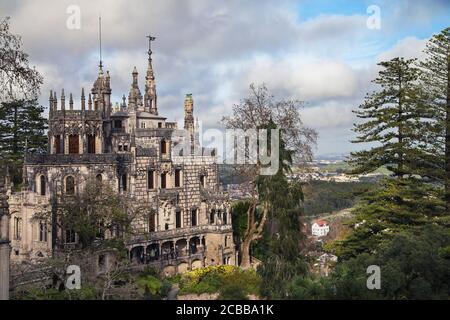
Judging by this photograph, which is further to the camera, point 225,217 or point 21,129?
point 21,129

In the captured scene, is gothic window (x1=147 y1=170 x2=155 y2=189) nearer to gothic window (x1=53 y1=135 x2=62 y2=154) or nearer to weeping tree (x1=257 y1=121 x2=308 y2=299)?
gothic window (x1=53 y1=135 x2=62 y2=154)

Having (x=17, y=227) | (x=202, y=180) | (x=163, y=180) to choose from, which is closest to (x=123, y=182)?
(x=163, y=180)

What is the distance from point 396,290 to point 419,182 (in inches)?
503

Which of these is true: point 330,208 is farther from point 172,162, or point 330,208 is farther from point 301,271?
point 301,271

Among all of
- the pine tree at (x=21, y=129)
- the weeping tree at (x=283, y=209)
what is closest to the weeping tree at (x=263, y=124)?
the weeping tree at (x=283, y=209)

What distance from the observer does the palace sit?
36.9 meters

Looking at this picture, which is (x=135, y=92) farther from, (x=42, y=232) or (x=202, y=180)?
(x=42, y=232)

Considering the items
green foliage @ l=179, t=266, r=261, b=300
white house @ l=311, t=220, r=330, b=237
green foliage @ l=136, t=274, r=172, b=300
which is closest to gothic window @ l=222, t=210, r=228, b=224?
green foliage @ l=179, t=266, r=261, b=300

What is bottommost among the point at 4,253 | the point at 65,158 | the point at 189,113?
the point at 4,253

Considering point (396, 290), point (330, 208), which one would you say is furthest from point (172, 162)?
point (330, 208)

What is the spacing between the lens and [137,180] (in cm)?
4075

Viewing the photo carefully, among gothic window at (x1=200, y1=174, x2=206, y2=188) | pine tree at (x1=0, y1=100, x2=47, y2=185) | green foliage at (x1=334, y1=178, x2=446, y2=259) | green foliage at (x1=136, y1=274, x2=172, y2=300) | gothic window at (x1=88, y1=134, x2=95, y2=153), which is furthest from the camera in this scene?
pine tree at (x1=0, y1=100, x2=47, y2=185)

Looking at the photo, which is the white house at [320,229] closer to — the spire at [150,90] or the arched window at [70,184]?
the spire at [150,90]

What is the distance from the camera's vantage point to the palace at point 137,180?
3688cm
